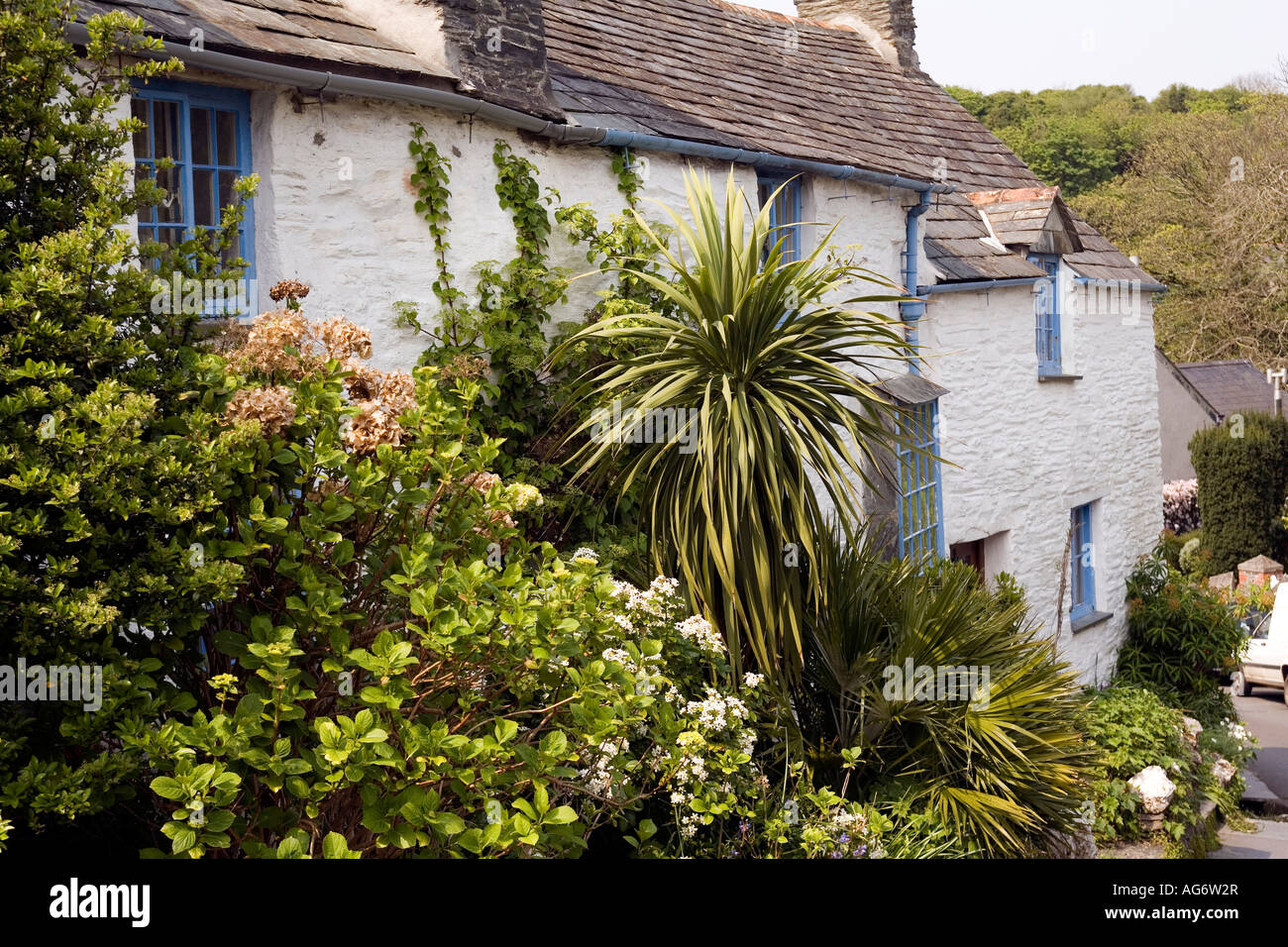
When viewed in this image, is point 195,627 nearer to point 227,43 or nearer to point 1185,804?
point 227,43

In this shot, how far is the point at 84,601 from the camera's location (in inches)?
125

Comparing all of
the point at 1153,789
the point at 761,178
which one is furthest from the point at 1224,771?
the point at 761,178

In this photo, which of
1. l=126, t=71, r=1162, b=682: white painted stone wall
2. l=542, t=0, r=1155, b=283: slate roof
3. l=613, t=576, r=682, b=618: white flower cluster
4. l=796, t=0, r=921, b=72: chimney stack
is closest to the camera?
l=613, t=576, r=682, b=618: white flower cluster

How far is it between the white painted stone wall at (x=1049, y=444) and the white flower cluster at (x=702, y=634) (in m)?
5.57

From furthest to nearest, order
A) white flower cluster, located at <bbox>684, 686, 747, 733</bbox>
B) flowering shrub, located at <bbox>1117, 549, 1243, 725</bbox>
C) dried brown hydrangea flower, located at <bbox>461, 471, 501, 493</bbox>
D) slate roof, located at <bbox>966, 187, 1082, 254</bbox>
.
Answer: flowering shrub, located at <bbox>1117, 549, 1243, 725</bbox>
slate roof, located at <bbox>966, 187, 1082, 254</bbox>
white flower cluster, located at <bbox>684, 686, 747, 733</bbox>
dried brown hydrangea flower, located at <bbox>461, 471, 501, 493</bbox>

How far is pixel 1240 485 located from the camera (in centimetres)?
2383

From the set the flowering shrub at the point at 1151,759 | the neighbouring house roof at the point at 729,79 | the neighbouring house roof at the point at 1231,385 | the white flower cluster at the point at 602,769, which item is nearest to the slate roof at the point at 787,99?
the neighbouring house roof at the point at 729,79

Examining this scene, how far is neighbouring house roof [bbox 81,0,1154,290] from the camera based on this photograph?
614cm

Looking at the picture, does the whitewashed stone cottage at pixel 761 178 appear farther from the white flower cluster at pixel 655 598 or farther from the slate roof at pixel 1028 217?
the white flower cluster at pixel 655 598

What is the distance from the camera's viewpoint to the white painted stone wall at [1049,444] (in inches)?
464

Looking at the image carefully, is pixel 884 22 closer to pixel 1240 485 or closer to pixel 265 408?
pixel 265 408

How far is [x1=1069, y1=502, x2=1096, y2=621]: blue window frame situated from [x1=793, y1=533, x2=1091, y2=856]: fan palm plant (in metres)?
7.68

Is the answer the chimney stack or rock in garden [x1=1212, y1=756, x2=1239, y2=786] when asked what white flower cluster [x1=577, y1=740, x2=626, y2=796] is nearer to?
rock in garden [x1=1212, y1=756, x2=1239, y2=786]

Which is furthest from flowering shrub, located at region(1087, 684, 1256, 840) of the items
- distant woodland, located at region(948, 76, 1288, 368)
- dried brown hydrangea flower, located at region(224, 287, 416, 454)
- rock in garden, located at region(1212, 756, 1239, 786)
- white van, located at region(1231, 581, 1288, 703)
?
distant woodland, located at region(948, 76, 1288, 368)
